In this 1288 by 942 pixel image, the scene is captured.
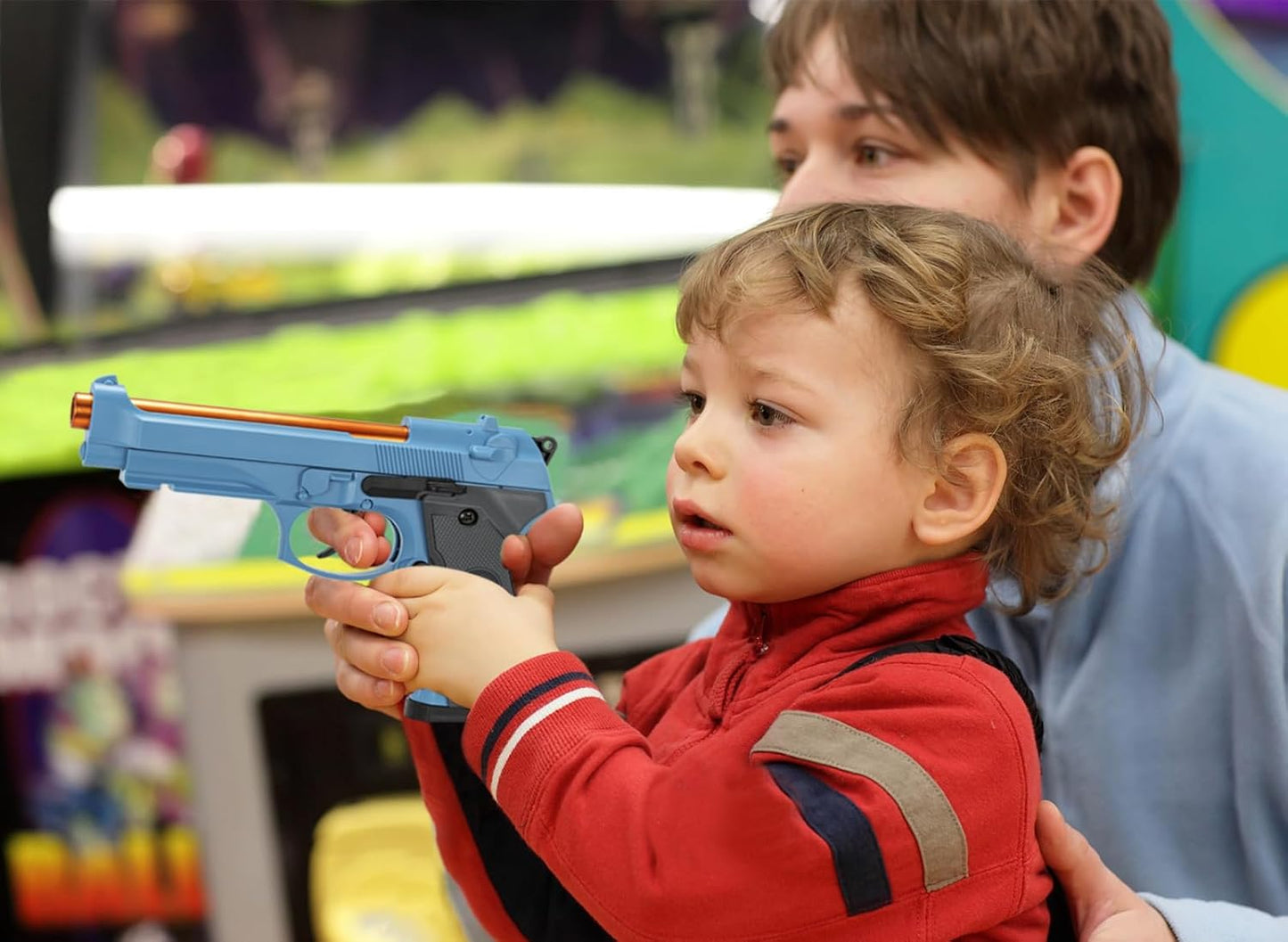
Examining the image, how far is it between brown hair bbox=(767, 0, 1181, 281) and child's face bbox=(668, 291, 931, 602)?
38 centimetres

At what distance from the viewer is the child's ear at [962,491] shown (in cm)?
76

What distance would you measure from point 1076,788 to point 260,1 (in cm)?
196

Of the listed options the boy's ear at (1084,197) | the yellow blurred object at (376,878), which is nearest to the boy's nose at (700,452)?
the boy's ear at (1084,197)

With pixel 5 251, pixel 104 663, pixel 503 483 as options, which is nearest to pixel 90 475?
pixel 104 663

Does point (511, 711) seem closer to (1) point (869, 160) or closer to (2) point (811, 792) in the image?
(2) point (811, 792)

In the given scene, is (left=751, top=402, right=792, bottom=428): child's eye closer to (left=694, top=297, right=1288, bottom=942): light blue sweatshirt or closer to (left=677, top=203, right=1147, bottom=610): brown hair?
(left=677, top=203, right=1147, bottom=610): brown hair

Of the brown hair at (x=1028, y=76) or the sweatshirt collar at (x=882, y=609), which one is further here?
the brown hair at (x=1028, y=76)

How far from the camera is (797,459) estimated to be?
2.38 ft

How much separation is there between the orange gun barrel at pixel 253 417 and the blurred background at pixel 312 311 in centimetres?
72

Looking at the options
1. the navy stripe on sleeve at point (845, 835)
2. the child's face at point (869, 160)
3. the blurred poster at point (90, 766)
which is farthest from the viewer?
the blurred poster at point (90, 766)

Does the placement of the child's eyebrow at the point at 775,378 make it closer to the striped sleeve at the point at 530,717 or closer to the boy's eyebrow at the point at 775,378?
the boy's eyebrow at the point at 775,378

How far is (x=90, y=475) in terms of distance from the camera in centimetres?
193

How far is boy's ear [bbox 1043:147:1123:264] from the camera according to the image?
1.08m

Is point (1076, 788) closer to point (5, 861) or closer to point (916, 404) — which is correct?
point (916, 404)
